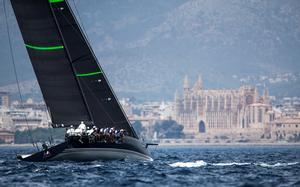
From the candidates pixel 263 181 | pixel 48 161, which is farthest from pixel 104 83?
pixel 263 181

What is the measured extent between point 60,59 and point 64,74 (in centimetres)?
76

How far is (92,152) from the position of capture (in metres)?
56.2

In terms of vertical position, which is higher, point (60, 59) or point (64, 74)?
point (60, 59)

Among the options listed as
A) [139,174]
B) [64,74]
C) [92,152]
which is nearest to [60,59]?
[64,74]

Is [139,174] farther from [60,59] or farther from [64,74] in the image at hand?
[60,59]

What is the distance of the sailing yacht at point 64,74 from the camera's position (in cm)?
5706

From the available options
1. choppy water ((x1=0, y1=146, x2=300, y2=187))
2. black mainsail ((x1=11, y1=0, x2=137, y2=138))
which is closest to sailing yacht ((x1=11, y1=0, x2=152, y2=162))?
black mainsail ((x1=11, y1=0, x2=137, y2=138))

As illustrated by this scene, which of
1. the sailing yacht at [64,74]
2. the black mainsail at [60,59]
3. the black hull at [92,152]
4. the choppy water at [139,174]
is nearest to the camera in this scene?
the choppy water at [139,174]

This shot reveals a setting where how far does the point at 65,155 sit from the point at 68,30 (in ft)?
22.1

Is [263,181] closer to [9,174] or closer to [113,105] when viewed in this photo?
[9,174]

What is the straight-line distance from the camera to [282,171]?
54.4m

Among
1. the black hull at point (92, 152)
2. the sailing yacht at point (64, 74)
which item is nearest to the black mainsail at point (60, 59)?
the sailing yacht at point (64, 74)

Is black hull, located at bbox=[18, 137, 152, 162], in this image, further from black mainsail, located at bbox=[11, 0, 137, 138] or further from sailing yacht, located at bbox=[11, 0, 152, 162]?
black mainsail, located at bbox=[11, 0, 137, 138]

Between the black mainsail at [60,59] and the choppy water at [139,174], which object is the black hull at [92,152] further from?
the black mainsail at [60,59]
